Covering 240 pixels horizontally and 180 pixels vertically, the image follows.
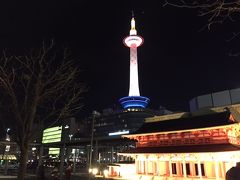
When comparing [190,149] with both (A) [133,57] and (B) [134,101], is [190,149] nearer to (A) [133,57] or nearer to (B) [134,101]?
(A) [133,57]

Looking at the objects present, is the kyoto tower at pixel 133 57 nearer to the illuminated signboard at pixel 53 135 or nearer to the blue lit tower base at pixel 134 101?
the blue lit tower base at pixel 134 101

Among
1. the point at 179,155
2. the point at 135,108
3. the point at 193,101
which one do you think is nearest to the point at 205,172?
the point at 179,155

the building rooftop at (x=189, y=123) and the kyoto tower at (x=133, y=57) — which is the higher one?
the kyoto tower at (x=133, y=57)

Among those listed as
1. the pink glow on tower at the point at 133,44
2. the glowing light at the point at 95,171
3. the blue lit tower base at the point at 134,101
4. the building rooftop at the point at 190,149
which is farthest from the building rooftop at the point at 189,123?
the blue lit tower base at the point at 134,101

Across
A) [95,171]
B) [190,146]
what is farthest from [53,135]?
[190,146]

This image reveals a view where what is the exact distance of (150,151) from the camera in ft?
102

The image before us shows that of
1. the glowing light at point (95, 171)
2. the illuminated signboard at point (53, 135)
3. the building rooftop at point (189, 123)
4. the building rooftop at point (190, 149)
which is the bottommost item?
the glowing light at point (95, 171)

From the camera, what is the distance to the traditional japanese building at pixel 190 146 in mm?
26016

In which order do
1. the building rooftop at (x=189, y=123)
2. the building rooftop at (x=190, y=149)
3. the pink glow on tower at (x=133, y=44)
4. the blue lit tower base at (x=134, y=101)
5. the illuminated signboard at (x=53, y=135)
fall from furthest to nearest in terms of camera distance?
1. the illuminated signboard at (x=53, y=135)
2. the blue lit tower base at (x=134, y=101)
3. the pink glow on tower at (x=133, y=44)
4. the building rooftop at (x=189, y=123)
5. the building rooftop at (x=190, y=149)

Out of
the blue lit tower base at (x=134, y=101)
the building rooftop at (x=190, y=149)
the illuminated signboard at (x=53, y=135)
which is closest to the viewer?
the building rooftop at (x=190, y=149)

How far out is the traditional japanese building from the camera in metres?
26.0

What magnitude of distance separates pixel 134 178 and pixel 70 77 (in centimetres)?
1882

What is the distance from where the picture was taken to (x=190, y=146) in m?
28.8

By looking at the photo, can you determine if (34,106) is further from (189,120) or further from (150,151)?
(189,120)
